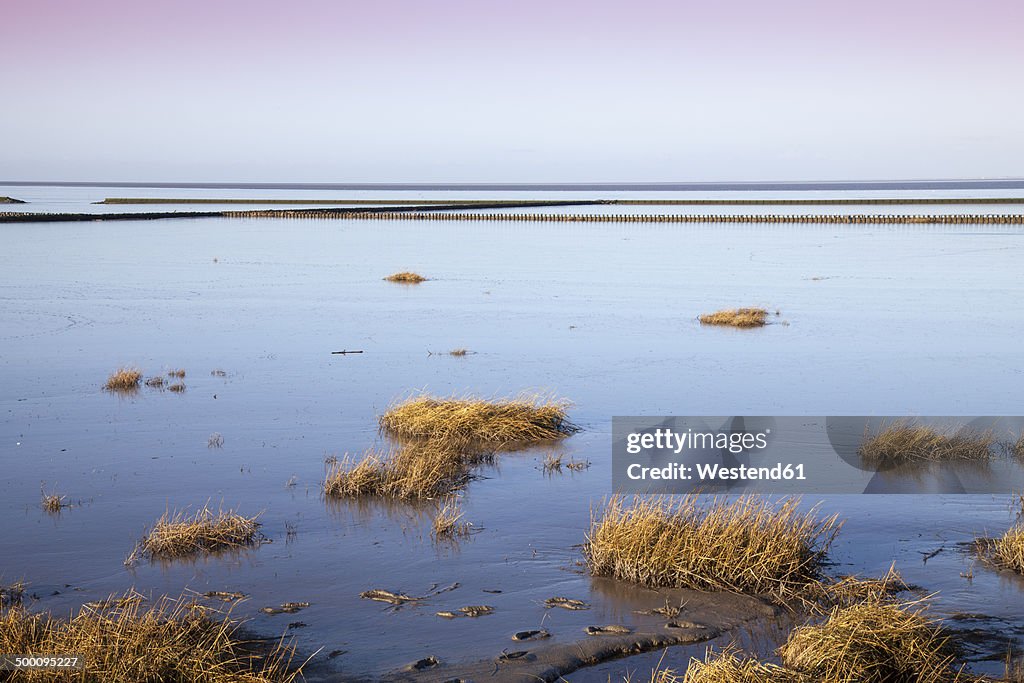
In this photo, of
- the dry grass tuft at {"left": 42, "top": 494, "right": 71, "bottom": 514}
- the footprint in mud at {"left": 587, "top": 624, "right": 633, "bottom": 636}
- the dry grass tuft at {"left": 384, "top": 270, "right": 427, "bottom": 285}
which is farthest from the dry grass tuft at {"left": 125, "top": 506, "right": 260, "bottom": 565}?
the dry grass tuft at {"left": 384, "top": 270, "right": 427, "bottom": 285}

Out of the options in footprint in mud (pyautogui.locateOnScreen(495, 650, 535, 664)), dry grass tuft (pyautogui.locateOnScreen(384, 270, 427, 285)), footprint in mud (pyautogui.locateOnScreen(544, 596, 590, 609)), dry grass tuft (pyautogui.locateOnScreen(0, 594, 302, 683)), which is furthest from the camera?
dry grass tuft (pyautogui.locateOnScreen(384, 270, 427, 285))

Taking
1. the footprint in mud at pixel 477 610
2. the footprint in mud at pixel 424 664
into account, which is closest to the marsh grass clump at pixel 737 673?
the footprint in mud at pixel 424 664

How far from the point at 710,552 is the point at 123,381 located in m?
15.9

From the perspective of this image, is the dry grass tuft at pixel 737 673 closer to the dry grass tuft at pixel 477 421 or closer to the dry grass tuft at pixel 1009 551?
the dry grass tuft at pixel 1009 551

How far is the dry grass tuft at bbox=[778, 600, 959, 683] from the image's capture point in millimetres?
8398

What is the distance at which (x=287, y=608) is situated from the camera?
34.4 ft

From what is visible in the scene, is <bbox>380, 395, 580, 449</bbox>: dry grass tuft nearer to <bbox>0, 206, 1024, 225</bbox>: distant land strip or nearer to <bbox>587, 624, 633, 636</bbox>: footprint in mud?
<bbox>587, 624, 633, 636</bbox>: footprint in mud

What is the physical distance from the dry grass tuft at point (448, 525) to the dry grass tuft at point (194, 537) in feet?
7.07

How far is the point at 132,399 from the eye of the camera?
21641mm

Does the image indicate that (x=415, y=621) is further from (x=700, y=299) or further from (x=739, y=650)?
(x=700, y=299)

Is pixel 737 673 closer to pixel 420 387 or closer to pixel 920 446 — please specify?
pixel 920 446

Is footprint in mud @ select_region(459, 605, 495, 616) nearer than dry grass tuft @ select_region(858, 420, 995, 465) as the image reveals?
Yes

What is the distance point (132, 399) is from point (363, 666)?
1415 cm

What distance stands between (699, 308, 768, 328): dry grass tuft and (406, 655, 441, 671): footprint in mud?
25139 mm
